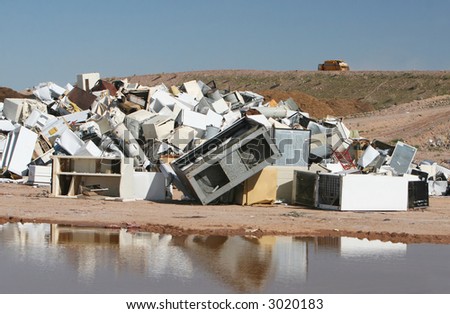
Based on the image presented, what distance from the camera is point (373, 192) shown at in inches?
599

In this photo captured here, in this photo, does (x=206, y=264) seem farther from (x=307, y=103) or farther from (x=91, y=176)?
(x=307, y=103)

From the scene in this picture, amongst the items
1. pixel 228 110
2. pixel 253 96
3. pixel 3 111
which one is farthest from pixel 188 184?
pixel 253 96

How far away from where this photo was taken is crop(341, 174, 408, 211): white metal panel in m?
14.9

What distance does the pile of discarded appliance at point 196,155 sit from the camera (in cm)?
1496

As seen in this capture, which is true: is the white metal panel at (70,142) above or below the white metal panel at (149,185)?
above

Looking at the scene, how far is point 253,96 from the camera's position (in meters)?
27.3

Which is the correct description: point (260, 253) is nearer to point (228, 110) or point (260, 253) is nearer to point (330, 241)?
point (330, 241)

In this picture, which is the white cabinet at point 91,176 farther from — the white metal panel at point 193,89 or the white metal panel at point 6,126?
the white metal panel at point 193,89

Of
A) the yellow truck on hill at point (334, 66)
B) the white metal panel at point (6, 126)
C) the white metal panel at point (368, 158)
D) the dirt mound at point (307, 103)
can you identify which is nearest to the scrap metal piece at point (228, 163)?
the white metal panel at point (368, 158)

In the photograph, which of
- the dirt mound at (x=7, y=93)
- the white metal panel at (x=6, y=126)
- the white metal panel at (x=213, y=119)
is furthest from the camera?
the dirt mound at (x=7, y=93)

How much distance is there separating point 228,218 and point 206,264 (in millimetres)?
3948

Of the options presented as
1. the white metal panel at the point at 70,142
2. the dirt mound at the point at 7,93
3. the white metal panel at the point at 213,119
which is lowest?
the white metal panel at the point at 70,142

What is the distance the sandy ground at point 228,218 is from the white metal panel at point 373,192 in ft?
0.71

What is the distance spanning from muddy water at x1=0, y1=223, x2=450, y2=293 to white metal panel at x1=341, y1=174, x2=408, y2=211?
2904 mm
